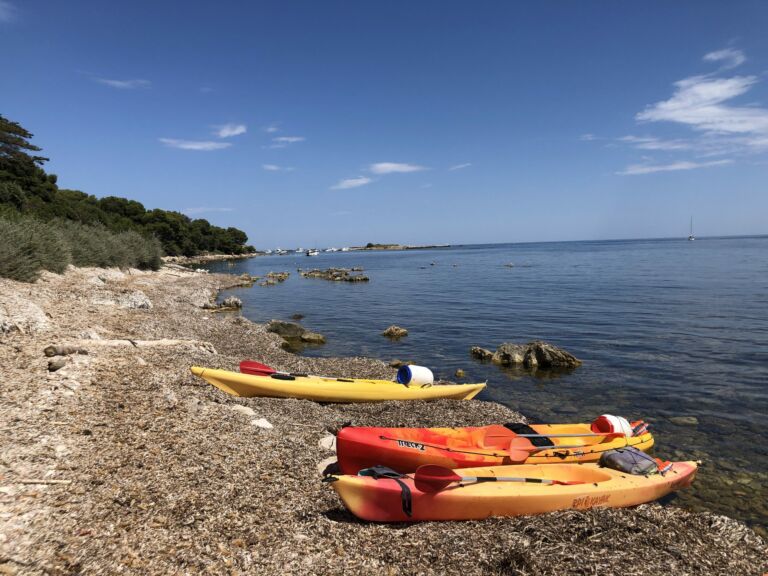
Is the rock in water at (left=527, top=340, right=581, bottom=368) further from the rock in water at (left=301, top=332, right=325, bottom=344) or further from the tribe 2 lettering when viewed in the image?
the rock in water at (left=301, top=332, right=325, bottom=344)

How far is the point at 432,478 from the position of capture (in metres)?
6.21

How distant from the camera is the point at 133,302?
2153 centimetres

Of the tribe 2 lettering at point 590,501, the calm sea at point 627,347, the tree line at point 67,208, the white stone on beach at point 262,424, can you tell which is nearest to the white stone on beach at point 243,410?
the white stone on beach at point 262,424

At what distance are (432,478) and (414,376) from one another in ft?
21.6

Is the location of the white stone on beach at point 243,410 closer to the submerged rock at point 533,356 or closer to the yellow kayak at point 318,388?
the yellow kayak at point 318,388

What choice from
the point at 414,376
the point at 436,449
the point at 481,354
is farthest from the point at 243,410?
the point at 481,354

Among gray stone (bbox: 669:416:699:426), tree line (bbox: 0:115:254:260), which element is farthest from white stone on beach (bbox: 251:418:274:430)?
tree line (bbox: 0:115:254:260)

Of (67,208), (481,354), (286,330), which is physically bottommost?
(481,354)

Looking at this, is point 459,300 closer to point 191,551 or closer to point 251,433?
point 251,433

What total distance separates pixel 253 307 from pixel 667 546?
32748 mm

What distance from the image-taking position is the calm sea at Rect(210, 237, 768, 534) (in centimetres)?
1020

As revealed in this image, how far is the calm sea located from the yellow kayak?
286cm

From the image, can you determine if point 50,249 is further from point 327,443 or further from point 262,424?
point 327,443

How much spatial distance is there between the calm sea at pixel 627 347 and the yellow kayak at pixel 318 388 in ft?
9.38
